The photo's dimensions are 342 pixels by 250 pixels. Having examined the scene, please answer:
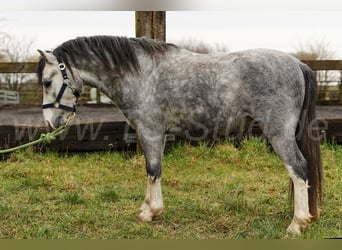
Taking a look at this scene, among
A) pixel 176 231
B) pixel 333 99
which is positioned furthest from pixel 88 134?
pixel 333 99

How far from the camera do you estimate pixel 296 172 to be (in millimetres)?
3844

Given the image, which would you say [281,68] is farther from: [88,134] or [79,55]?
[88,134]

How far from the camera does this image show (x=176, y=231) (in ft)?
13.3

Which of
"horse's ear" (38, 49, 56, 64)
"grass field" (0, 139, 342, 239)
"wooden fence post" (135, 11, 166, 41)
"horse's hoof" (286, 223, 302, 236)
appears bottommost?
"grass field" (0, 139, 342, 239)

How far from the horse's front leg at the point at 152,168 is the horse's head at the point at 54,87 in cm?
69

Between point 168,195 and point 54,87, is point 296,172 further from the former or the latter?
point 54,87

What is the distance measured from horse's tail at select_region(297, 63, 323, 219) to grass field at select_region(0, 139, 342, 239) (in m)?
0.35

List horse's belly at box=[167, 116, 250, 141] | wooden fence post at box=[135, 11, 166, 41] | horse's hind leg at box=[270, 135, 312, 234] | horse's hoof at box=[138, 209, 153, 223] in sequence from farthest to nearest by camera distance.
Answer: wooden fence post at box=[135, 11, 166, 41] → horse's hoof at box=[138, 209, 153, 223] → horse's belly at box=[167, 116, 250, 141] → horse's hind leg at box=[270, 135, 312, 234]

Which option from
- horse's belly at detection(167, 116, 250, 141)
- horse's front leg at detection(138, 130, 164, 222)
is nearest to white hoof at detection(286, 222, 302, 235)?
horse's belly at detection(167, 116, 250, 141)

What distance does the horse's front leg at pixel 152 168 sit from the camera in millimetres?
4156

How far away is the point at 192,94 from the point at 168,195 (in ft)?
4.99

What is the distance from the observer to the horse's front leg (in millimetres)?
4156

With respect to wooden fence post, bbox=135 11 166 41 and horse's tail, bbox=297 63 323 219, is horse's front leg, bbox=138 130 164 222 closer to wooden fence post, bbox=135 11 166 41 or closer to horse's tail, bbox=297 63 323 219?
horse's tail, bbox=297 63 323 219

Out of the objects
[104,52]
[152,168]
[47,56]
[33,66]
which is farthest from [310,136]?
[33,66]
